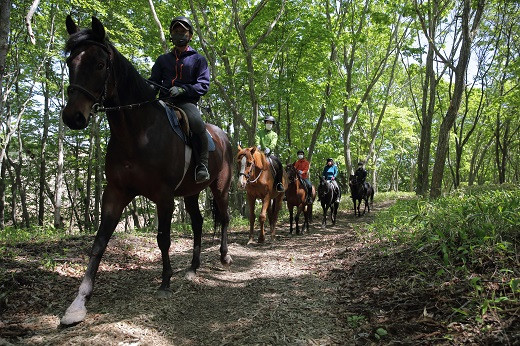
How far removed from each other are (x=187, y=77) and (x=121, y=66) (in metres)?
1.12

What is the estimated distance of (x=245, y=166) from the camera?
26.9 feet

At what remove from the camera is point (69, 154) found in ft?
81.8

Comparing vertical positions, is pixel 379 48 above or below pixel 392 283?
→ above

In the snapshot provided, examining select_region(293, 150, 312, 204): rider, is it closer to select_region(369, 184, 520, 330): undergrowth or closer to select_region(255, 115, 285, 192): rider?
select_region(255, 115, 285, 192): rider

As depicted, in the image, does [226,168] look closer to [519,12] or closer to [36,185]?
[519,12]

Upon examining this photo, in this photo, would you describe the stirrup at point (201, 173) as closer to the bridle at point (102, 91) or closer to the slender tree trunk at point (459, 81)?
the bridle at point (102, 91)

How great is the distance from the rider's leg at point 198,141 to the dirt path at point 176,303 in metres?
1.54

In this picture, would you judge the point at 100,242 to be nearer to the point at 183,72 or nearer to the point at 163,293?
the point at 163,293

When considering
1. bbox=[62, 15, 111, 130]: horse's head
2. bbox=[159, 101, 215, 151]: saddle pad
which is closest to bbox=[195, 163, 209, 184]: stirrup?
bbox=[159, 101, 215, 151]: saddle pad

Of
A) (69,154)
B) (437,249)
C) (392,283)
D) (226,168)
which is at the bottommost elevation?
(392,283)

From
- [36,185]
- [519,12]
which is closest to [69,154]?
[36,185]

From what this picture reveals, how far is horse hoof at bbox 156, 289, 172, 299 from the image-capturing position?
3.81 metres

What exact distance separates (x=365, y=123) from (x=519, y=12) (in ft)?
48.1

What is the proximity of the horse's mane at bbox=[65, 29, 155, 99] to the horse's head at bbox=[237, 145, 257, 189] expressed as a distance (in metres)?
4.30
